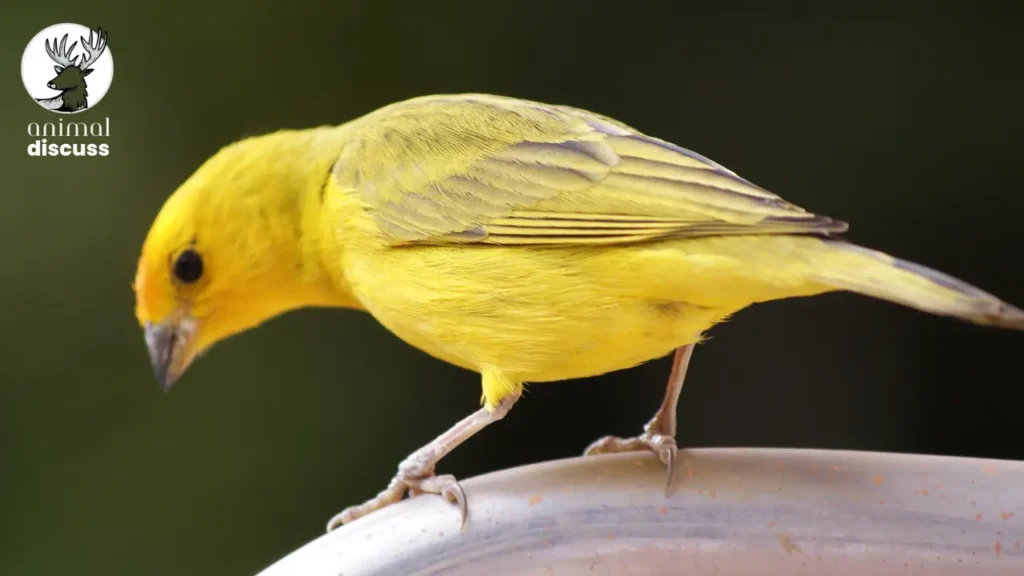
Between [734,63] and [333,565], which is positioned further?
[734,63]

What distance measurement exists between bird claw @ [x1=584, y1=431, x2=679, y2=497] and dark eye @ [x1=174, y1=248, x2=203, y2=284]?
0.78 metres

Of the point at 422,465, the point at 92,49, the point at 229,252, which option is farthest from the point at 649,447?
the point at 92,49

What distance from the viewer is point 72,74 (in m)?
1.93

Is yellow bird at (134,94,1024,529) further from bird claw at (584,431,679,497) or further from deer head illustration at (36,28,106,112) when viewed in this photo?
deer head illustration at (36,28,106,112)

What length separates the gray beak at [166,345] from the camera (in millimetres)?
1626

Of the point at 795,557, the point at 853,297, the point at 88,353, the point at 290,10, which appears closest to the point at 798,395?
the point at 853,297

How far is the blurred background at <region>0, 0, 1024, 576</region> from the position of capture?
1982 mm

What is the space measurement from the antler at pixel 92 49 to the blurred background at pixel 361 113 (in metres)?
0.03

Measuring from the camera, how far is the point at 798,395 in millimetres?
2143

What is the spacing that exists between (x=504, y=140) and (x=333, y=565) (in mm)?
764

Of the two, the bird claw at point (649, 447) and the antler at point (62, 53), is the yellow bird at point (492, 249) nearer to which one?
the bird claw at point (649, 447)

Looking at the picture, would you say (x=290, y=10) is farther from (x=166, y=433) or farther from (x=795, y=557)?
(x=795, y=557)

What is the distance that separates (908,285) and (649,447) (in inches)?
22.5

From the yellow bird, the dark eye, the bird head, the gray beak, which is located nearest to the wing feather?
the yellow bird
